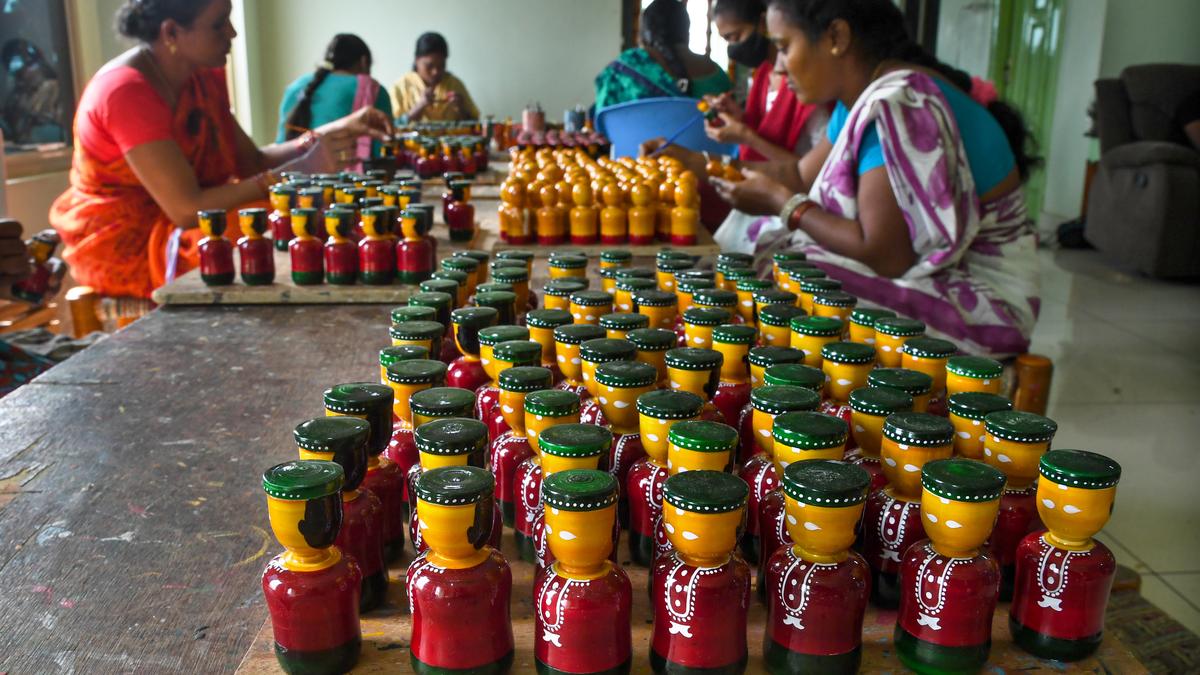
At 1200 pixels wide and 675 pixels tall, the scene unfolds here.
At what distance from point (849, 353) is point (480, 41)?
7.31 metres

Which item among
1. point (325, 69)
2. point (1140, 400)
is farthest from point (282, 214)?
point (1140, 400)

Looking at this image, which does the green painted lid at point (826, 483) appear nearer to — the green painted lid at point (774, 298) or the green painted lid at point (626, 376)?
the green painted lid at point (626, 376)

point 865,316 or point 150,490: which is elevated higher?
point 865,316

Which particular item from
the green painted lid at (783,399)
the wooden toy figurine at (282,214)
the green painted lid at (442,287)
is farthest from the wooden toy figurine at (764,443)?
the wooden toy figurine at (282,214)

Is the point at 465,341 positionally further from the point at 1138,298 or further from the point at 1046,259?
the point at 1046,259

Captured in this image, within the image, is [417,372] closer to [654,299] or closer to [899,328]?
[654,299]

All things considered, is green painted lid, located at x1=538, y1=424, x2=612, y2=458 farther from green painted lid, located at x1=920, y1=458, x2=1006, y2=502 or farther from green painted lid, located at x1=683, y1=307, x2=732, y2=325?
green painted lid, located at x1=683, y1=307, x2=732, y2=325

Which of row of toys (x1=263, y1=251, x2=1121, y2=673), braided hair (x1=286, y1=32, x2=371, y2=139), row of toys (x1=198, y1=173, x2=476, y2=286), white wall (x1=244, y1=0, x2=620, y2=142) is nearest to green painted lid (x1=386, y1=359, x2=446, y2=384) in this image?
row of toys (x1=263, y1=251, x2=1121, y2=673)

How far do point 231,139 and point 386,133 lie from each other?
1.60 feet

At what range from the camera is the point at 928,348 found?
834 millimetres

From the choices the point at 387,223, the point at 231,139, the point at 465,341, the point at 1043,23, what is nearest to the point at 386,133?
the point at 231,139

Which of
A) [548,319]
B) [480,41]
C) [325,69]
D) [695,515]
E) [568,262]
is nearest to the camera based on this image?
[695,515]

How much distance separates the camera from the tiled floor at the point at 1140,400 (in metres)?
2.00

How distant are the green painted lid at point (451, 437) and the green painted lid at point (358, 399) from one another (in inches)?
2.2
